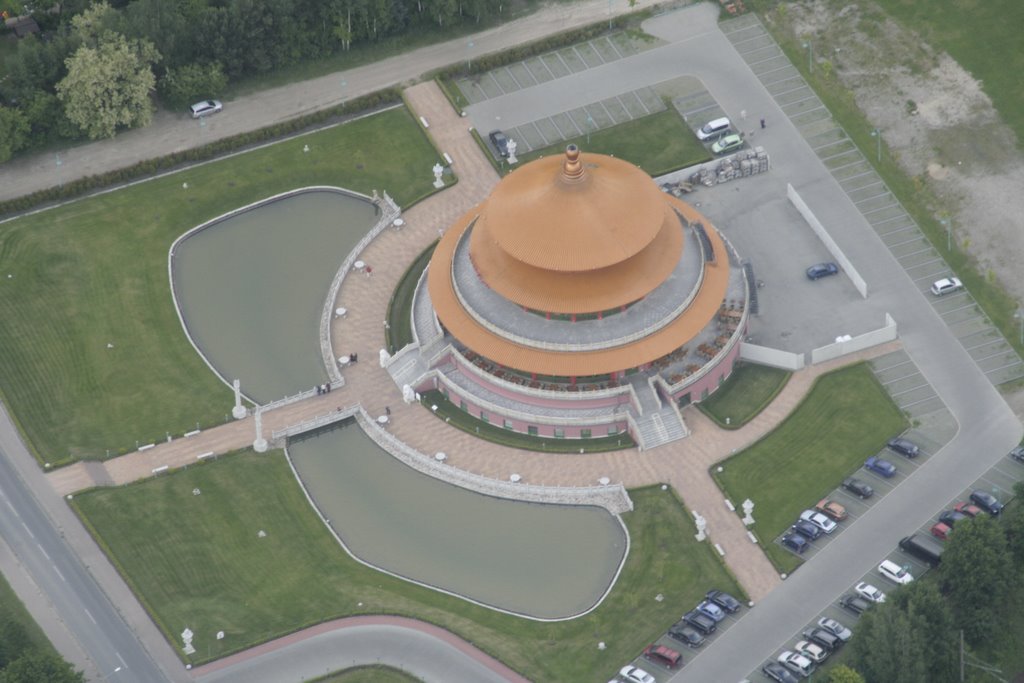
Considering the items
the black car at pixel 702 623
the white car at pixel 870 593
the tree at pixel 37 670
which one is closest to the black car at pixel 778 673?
the black car at pixel 702 623

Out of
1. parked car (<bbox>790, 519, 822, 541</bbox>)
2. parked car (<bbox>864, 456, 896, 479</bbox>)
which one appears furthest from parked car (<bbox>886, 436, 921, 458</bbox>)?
parked car (<bbox>790, 519, 822, 541</bbox>)

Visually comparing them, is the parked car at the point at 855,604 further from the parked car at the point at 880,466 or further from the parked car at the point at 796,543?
the parked car at the point at 880,466

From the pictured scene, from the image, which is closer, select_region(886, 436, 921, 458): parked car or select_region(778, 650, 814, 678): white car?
select_region(778, 650, 814, 678): white car

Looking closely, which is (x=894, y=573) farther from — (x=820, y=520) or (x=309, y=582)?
(x=309, y=582)

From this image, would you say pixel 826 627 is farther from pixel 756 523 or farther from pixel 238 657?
pixel 238 657

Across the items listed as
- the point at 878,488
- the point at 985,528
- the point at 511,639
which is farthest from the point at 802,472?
the point at 511,639

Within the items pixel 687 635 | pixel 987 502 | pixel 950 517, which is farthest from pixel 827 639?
→ pixel 987 502

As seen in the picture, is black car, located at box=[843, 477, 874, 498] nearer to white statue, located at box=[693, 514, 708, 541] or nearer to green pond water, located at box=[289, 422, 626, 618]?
white statue, located at box=[693, 514, 708, 541]
